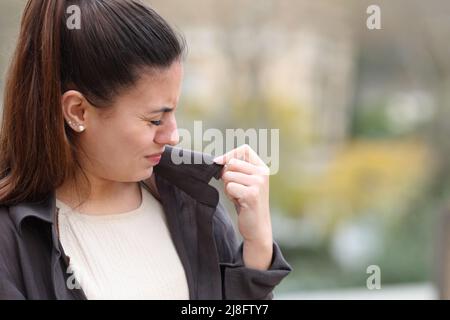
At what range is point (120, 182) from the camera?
4.45 feet

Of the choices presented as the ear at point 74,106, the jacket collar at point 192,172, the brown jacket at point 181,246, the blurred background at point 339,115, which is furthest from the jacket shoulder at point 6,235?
the blurred background at point 339,115

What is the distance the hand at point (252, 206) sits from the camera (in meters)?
1.29

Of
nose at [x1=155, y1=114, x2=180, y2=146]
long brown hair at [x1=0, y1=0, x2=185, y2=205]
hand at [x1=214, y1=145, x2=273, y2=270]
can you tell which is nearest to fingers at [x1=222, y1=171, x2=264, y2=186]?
hand at [x1=214, y1=145, x2=273, y2=270]

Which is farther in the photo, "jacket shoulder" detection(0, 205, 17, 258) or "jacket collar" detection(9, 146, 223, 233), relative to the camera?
"jacket collar" detection(9, 146, 223, 233)

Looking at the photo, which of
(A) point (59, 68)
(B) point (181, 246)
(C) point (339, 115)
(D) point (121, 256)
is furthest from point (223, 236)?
(C) point (339, 115)

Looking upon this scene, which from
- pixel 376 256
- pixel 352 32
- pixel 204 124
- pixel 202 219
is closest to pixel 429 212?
pixel 376 256

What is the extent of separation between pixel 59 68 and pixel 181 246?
38 centimetres

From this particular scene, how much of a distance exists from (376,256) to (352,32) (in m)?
1.60

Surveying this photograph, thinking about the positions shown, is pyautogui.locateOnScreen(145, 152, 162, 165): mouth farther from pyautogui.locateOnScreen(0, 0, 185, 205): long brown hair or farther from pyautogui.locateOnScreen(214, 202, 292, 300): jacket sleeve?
pyautogui.locateOnScreen(214, 202, 292, 300): jacket sleeve

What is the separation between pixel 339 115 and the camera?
17.2 feet

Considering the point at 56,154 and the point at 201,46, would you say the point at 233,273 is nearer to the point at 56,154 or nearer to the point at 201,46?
the point at 56,154

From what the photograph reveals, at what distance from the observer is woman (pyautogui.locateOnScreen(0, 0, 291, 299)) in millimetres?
1202

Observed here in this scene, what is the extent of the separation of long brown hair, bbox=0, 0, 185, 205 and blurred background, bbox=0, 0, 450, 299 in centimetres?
315

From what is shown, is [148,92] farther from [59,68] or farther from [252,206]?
[252,206]
